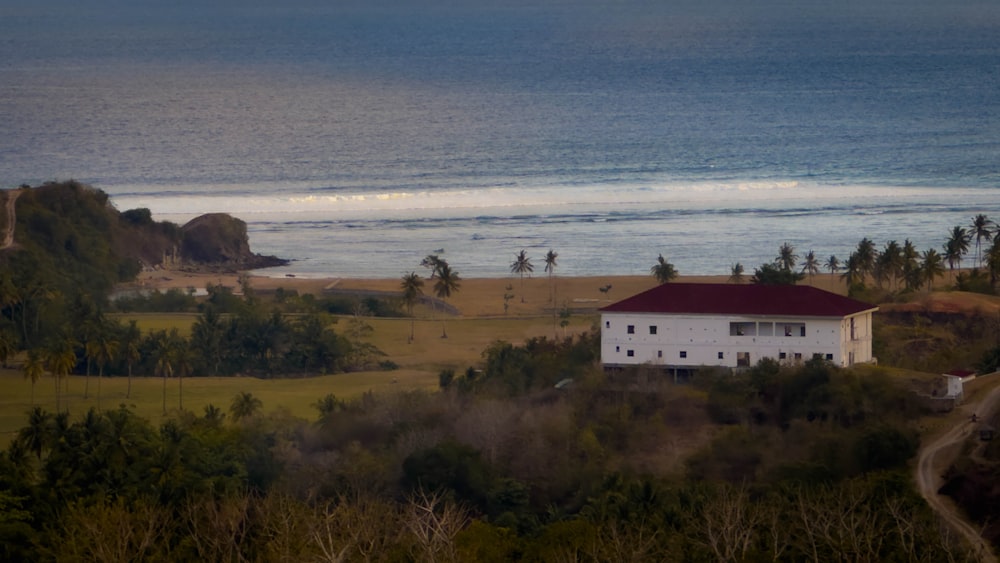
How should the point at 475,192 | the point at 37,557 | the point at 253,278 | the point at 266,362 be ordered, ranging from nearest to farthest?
the point at 37,557 < the point at 266,362 < the point at 253,278 < the point at 475,192

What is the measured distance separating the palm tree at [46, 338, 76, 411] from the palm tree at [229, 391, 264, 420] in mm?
7732

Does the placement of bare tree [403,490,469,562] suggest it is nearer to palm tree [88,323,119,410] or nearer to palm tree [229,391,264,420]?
palm tree [229,391,264,420]

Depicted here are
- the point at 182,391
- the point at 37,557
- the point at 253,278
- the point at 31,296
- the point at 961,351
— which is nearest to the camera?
the point at 37,557

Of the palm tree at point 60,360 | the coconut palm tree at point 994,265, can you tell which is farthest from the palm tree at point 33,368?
the coconut palm tree at point 994,265

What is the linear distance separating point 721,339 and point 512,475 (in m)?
8.97

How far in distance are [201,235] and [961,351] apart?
175ft

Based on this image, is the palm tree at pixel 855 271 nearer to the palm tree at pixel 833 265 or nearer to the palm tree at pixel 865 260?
the palm tree at pixel 865 260

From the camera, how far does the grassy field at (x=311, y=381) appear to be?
7869 centimetres

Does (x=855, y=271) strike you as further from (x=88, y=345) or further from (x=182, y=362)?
(x=88, y=345)

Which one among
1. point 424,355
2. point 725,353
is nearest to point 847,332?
point 725,353

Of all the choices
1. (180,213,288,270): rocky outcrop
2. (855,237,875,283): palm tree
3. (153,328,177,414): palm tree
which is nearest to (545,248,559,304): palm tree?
(855,237,875,283): palm tree

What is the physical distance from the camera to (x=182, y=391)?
81375 mm

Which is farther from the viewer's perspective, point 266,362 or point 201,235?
point 201,235

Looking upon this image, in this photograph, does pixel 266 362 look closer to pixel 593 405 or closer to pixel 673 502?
pixel 593 405
